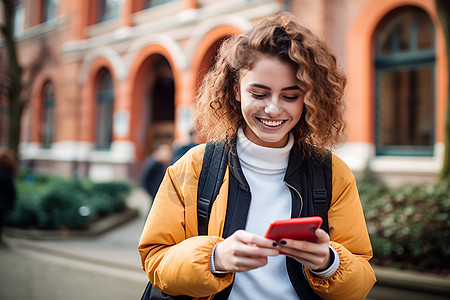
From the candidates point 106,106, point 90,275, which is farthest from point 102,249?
point 106,106

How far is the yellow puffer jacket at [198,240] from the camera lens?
1421 mm

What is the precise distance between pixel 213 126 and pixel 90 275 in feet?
15.7

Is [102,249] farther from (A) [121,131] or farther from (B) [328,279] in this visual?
(A) [121,131]

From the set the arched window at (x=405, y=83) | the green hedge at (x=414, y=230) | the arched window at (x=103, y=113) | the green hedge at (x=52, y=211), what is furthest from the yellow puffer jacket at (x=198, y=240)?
the arched window at (x=103, y=113)

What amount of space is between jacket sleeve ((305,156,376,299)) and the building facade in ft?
5.91

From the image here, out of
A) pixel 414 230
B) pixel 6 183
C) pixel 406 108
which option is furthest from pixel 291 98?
pixel 406 108

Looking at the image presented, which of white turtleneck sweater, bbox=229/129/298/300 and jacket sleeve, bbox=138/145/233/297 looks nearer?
jacket sleeve, bbox=138/145/233/297

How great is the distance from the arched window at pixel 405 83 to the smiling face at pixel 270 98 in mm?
8687

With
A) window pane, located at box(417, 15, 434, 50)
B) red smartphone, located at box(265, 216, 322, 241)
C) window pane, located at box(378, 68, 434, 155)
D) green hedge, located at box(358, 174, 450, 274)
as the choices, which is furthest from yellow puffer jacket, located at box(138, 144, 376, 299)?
window pane, located at box(417, 15, 434, 50)

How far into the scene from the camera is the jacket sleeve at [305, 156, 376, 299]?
1474mm

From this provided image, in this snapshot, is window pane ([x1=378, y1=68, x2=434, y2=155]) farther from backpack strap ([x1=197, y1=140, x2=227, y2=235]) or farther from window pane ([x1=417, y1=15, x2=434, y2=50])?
backpack strap ([x1=197, y1=140, x2=227, y2=235])

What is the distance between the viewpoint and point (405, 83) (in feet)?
31.8

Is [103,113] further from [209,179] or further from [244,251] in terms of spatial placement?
[244,251]

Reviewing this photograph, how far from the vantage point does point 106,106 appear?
16.7 metres
